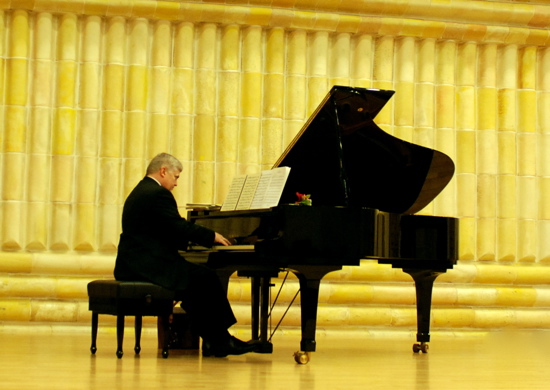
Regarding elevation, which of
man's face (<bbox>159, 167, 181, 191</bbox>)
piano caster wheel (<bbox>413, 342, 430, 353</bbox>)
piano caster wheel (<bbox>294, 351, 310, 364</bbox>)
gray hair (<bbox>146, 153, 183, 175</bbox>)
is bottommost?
piano caster wheel (<bbox>413, 342, 430, 353</bbox>)

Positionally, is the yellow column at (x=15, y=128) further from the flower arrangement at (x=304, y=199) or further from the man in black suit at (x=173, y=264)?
the flower arrangement at (x=304, y=199)

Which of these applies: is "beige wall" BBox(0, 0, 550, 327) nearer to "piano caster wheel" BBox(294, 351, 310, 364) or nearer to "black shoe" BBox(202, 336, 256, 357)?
"black shoe" BBox(202, 336, 256, 357)

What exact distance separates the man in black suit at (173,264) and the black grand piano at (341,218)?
A: 0.86 ft

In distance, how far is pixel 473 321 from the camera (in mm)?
8953

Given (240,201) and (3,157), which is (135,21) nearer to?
(3,157)

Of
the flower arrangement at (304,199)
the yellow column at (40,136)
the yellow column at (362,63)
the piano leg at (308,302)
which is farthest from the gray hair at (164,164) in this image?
the yellow column at (362,63)

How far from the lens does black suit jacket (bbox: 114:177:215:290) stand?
562cm

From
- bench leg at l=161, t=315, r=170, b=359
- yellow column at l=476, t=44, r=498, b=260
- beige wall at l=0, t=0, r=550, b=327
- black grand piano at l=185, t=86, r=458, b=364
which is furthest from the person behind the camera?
yellow column at l=476, t=44, r=498, b=260

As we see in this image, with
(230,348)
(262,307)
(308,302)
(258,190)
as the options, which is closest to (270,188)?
(258,190)

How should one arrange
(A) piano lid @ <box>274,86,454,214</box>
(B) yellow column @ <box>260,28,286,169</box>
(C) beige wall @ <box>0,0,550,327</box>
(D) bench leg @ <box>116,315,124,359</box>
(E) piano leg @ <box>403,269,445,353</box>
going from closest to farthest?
(D) bench leg @ <box>116,315,124,359</box> → (A) piano lid @ <box>274,86,454,214</box> → (E) piano leg @ <box>403,269,445,353</box> → (C) beige wall @ <box>0,0,550,327</box> → (B) yellow column @ <box>260,28,286,169</box>

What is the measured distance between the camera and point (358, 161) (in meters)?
6.25

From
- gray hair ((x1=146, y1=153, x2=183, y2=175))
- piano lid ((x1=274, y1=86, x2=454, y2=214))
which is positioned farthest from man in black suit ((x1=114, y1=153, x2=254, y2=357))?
piano lid ((x1=274, y1=86, x2=454, y2=214))

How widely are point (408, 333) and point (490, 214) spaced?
4.96 feet

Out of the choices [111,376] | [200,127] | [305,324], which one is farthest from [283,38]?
[111,376]
